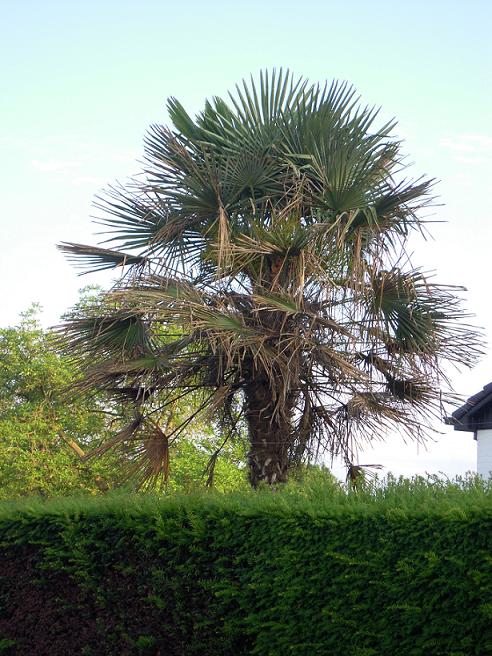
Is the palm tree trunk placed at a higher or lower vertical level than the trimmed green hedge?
higher

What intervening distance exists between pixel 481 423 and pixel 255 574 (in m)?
13.4

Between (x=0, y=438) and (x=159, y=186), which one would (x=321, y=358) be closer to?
(x=159, y=186)

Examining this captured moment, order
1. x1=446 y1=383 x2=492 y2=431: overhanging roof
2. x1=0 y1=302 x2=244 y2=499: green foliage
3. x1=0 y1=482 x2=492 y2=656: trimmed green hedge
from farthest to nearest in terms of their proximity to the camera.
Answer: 1. x1=0 y1=302 x2=244 y2=499: green foliage
2. x1=446 y1=383 x2=492 y2=431: overhanging roof
3. x1=0 y1=482 x2=492 y2=656: trimmed green hedge

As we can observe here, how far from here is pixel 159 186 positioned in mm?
14281

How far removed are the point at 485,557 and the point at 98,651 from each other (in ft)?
15.9

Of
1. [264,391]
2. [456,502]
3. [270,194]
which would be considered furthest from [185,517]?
[270,194]

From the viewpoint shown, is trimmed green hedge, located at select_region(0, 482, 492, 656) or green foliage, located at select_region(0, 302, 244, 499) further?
green foliage, located at select_region(0, 302, 244, 499)

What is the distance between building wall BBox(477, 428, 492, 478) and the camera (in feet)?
62.7

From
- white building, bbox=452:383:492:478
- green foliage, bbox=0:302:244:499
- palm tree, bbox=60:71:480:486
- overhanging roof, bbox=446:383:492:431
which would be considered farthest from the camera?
green foliage, bbox=0:302:244:499

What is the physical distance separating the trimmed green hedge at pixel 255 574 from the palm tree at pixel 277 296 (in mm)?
3525

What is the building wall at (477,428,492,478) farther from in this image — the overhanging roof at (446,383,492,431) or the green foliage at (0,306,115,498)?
the green foliage at (0,306,115,498)

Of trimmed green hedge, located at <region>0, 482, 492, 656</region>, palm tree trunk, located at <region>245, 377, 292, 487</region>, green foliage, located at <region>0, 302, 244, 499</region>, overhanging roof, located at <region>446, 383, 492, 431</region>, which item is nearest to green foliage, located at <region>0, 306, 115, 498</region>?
green foliage, located at <region>0, 302, 244, 499</region>

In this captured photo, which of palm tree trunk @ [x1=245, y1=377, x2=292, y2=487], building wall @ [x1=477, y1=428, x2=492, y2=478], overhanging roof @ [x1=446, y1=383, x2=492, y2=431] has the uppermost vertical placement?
overhanging roof @ [x1=446, y1=383, x2=492, y2=431]

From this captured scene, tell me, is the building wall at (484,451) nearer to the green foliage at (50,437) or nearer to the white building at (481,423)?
the white building at (481,423)
